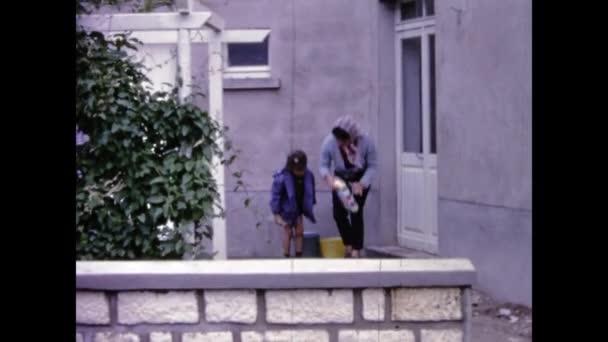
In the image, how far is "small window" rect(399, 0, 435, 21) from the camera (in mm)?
12453

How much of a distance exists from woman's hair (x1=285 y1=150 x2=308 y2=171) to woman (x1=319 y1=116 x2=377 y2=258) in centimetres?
79

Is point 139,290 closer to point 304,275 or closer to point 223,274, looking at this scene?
point 223,274

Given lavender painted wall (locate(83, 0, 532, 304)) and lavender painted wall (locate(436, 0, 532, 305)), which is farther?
lavender painted wall (locate(83, 0, 532, 304))

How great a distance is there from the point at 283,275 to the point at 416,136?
8.29 metres

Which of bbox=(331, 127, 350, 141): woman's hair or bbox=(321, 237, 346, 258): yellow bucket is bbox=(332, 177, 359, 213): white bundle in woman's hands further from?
bbox=(321, 237, 346, 258): yellow bucket

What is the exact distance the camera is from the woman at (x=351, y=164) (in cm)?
1158

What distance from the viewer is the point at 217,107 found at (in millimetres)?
8070

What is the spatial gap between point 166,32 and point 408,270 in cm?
426

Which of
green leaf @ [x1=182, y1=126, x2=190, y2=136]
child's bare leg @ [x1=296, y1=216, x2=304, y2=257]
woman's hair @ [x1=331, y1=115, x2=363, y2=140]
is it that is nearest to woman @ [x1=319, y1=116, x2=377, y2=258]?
woman's hair @ [x1=331, y1=115, x2=363, y2=140]

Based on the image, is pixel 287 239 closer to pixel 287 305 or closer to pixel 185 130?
pixel 185 130

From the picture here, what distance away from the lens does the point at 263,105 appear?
14.0 metres

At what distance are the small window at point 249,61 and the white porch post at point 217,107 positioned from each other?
224 inches

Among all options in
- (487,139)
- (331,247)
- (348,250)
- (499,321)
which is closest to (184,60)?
(499,321)
